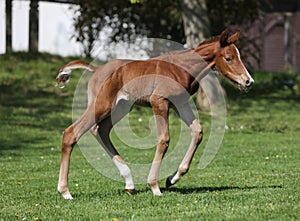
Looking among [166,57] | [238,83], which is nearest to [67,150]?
[166,57]

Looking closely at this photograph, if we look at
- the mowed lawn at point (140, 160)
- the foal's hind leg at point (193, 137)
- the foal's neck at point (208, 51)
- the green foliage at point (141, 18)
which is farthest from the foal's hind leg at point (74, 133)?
the green foliage at point (141, 18)

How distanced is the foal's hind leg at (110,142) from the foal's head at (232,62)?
3.51 ft

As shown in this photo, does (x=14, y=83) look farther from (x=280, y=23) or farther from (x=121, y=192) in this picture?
(x=280, y=23)

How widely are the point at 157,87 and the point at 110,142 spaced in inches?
32.3

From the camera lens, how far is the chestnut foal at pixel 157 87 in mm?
7160

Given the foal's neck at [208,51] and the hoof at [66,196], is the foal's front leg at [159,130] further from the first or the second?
the hoof at [66,196]

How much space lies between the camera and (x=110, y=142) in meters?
7.51

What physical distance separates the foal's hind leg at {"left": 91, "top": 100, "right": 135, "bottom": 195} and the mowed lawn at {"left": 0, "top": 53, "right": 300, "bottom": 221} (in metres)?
0.19

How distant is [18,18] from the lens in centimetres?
2209

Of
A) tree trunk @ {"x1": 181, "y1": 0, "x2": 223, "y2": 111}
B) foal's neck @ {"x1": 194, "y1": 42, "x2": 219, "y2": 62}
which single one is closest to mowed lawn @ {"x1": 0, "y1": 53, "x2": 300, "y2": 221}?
tree trunk @ {"x1": 181, "y1": 0, "x2": 223, "y2": 111}

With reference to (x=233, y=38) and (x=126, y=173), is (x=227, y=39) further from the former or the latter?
(x=126, y=173)

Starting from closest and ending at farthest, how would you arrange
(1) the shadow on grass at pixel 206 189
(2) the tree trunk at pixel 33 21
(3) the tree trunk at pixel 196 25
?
(1) the shadow on grass at pixel 206 189
(3) the tree trunk at pixel 196 25
(2) the tree trunk at pixel 33 21

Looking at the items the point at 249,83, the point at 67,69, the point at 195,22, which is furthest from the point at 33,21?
the point at 249,83

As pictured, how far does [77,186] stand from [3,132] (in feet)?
21.5
